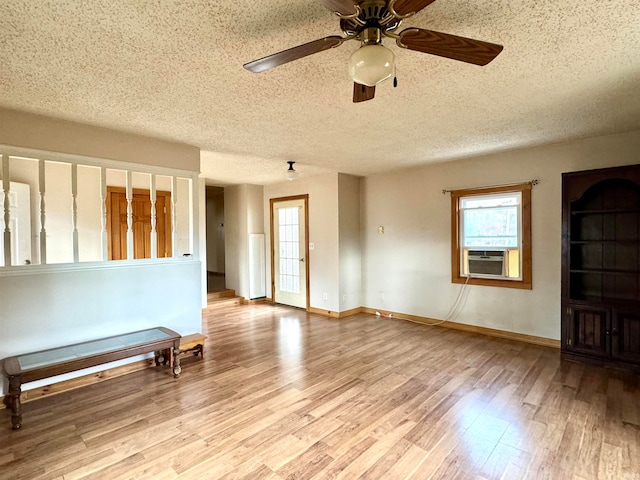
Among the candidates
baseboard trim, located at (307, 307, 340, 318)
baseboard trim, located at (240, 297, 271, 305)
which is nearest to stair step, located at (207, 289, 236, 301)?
baseboard trim, located at (240, 297, 271, 305)

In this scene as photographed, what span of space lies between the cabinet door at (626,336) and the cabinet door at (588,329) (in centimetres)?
7

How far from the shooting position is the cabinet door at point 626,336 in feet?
A: 10.6

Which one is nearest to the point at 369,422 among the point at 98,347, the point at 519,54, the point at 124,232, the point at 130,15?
the point at 98,347

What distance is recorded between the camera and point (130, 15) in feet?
5.19

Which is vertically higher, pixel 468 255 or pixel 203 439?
pixel 468 255

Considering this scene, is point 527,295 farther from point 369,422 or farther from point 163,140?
point 163,140

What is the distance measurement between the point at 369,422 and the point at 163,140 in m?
3.39

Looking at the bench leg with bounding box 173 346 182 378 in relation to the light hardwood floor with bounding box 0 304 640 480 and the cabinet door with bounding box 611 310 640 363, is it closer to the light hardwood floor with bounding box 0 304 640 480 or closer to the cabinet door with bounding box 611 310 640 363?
the light hardwood floor with bounding box 0 304 640 480

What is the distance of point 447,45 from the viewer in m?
1.50

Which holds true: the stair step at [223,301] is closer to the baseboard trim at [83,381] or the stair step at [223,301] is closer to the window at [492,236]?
the baseboard trim at [83,381]

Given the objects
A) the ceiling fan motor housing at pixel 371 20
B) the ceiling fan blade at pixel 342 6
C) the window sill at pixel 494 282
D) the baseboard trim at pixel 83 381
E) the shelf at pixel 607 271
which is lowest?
the baseboard trim at pixel 83 381

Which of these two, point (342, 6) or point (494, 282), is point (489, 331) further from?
point (342, 6)

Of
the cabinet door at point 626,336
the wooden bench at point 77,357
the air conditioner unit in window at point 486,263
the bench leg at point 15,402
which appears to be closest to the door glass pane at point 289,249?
the air conditioner unit in window at point 486,263

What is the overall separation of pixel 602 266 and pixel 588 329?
722 mm
